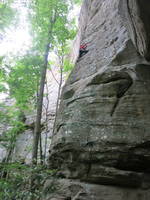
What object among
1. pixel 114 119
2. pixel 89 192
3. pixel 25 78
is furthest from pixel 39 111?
pixel 89 192

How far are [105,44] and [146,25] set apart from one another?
274 cm

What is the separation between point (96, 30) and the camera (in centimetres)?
784

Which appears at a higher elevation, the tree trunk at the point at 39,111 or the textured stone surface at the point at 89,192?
the tree trunk at the point at 39,111

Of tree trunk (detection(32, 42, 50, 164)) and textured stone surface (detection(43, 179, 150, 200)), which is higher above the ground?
tree trunk (detection(32, 42, 50, 164))

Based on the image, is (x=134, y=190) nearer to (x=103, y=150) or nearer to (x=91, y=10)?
(x=103, y=150)

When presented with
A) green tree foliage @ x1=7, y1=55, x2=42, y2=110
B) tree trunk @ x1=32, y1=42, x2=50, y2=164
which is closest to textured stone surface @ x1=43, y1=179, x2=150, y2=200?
tree trunk @ x1=32, y1=42, x2=50, y2=164

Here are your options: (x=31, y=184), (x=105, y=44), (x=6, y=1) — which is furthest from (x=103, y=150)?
(x=6, y=1)

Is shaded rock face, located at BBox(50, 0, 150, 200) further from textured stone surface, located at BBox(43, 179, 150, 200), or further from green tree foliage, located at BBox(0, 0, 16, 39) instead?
green tree foliage, located at BBox(0, 0, 16, 39)

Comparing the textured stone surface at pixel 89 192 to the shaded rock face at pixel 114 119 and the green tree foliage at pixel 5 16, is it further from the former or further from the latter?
the green tree foliage at pixel 5 16

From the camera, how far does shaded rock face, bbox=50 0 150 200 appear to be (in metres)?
4.30

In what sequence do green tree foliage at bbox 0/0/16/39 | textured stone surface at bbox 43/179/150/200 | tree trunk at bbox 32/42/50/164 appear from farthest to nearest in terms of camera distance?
1. green tree foliage at bbox 0/0/16/39
2. tree trunk at bbox 32/42/50/164
3. textured stone surface at bbox 43/179/150/200

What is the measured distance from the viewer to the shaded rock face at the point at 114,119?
430 centimetres

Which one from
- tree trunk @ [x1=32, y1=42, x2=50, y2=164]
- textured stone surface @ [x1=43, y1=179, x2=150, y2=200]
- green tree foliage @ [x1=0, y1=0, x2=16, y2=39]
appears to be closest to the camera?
textured stone surface @ [x1=43, y1=179, x2=150, y2=200]

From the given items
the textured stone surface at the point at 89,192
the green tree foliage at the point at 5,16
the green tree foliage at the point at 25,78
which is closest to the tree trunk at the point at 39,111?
the green tree foliage at the point at 25,78
